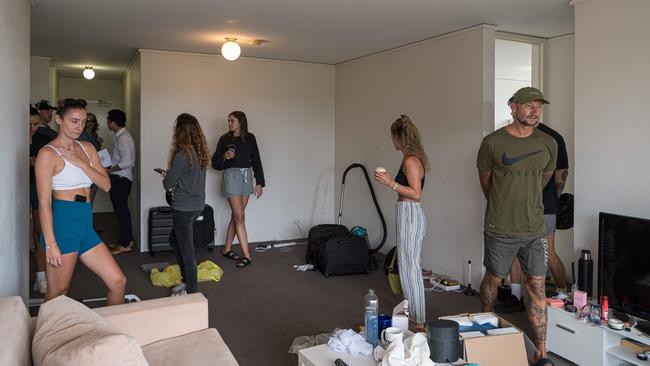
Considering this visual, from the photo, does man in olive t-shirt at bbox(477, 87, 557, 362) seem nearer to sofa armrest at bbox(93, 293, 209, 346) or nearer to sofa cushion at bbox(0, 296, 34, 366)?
sofa armrest at bbox(93, 293, 209, 346)

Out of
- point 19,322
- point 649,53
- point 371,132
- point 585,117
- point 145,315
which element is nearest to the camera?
point 19,322

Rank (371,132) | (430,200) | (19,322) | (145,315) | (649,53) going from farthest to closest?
(371,132) < (430,200) < (649,53) < (145,315) < (19,322)

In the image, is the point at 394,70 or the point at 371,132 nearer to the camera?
the point at 394,70

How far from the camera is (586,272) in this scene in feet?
11.3

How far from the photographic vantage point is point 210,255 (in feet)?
19.8

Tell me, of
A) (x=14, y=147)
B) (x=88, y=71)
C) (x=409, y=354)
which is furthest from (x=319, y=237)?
(x=88, y=71)

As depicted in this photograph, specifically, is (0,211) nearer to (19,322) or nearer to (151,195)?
(19,322)

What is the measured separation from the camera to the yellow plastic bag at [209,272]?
195 inches

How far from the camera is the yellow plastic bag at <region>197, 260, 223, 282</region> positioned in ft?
16.2

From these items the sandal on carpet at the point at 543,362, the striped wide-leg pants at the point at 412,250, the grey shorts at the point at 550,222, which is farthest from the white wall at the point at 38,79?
the sandal on carpet at the point at 543,362

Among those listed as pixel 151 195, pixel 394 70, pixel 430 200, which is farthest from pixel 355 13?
pixel 151 195

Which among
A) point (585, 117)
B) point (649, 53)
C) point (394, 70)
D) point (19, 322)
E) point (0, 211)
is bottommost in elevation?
point (19, 322)

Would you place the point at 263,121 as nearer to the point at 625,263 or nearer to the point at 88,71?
the point at 88,71

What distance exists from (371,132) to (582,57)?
2932 millimetres
